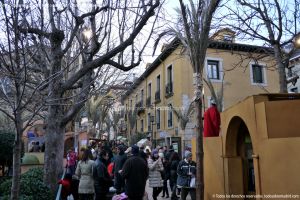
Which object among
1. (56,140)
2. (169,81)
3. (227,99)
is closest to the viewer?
(56,140)

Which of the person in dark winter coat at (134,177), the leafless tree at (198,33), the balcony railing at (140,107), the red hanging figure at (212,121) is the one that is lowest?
the person in dark winter coat at (134,177)

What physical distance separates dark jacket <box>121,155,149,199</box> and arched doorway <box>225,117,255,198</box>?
6.98ft

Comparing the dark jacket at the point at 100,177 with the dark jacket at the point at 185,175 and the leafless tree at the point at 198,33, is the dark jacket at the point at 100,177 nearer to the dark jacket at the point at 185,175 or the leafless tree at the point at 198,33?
the dark jacket at the point at 185,175

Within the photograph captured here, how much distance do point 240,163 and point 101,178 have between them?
3461 mm

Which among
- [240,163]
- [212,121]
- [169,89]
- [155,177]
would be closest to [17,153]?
[212,121]

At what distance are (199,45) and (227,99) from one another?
22.4 meters

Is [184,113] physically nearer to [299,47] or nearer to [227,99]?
[227,99]

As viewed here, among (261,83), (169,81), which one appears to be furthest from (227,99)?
(169,81)

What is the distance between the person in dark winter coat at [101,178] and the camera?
871cm

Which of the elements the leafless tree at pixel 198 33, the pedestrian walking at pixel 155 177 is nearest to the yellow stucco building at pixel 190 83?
the pedestrian walking at pixel 155 177

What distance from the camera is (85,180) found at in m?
8.67

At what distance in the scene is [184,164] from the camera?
9898mm

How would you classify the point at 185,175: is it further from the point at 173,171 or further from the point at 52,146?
the point at 52,146

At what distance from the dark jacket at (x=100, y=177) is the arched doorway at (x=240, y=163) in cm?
310
